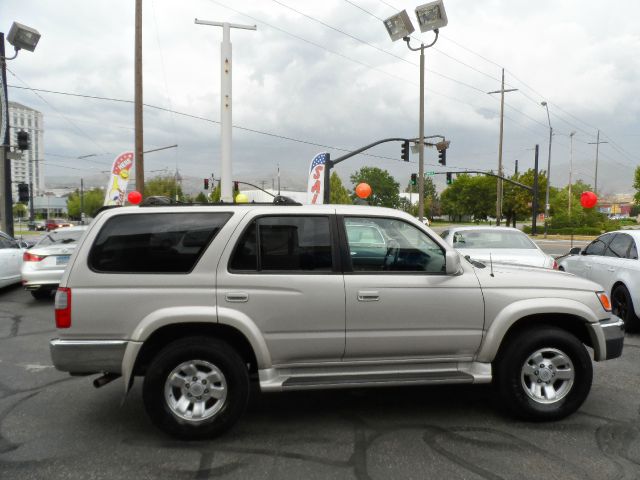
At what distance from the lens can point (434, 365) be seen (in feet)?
13.5

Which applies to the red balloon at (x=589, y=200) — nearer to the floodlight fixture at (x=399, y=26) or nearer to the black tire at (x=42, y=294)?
the floodlight fixture at (x=399, y=26)

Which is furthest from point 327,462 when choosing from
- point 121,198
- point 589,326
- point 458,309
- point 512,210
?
point 512,210

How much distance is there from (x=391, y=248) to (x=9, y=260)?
9850 millimetres

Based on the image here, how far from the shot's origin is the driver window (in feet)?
13.6

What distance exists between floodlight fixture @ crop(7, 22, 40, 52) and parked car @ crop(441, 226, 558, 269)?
1638 centimetres

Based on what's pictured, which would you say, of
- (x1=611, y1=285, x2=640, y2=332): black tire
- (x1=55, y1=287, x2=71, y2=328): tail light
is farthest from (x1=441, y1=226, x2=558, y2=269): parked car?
(x1=55, y1=287, x2=71, y2=328): tail light

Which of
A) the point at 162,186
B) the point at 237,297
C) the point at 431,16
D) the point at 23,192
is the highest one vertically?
the point at 431,16

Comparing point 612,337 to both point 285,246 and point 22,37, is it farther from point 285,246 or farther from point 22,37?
point 22,37

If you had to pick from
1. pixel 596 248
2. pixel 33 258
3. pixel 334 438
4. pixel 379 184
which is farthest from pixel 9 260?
pixel 379 184

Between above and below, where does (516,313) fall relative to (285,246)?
below

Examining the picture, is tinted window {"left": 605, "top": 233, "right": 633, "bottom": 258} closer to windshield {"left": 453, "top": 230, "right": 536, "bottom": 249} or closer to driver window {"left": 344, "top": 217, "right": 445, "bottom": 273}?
windshield {"left": 453, "top": 230, "right": 536, "bottom": 249}

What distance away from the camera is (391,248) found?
4.27 meters

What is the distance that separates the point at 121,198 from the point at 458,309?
22438mm

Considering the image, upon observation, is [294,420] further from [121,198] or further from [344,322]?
[121,198]
